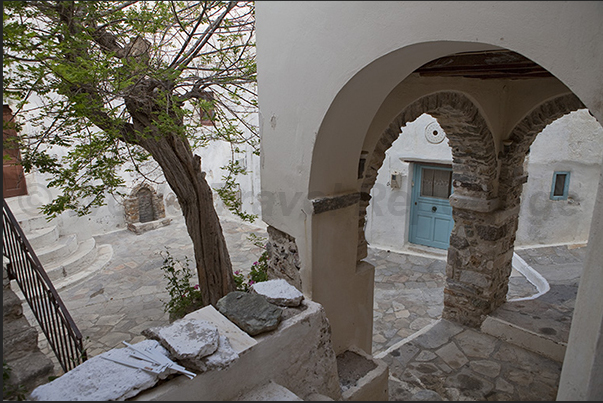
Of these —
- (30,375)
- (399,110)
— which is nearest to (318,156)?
(399,110)

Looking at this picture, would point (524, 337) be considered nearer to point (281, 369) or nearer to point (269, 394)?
point (281, 369)

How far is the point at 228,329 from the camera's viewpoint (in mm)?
2107

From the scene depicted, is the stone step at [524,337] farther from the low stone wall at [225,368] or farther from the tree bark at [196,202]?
the tree bark at [196,202]

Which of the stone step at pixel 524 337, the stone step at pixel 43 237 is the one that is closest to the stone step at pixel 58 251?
the stone step at pixel 43 237

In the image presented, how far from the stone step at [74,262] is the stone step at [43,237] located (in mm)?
505

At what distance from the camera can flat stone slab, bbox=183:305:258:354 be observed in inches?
78.2

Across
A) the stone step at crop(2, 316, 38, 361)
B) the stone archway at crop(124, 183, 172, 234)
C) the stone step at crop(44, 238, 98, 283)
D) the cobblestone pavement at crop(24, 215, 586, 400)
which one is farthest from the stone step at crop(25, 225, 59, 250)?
the stone step at crop(2, 316, 38, 361)

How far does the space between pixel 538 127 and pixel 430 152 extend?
11.6 feet

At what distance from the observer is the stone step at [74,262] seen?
769 centimetres

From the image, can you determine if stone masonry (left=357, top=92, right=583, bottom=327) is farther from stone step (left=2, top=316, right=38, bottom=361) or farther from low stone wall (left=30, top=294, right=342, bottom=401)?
stone step (left=2, top=316, right=38, bottom=361)

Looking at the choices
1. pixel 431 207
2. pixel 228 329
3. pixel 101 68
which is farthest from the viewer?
pixel 431 207

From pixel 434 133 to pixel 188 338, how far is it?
719 centimetres

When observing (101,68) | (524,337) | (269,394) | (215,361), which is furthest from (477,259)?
(101,68)

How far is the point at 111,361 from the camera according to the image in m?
1.83
